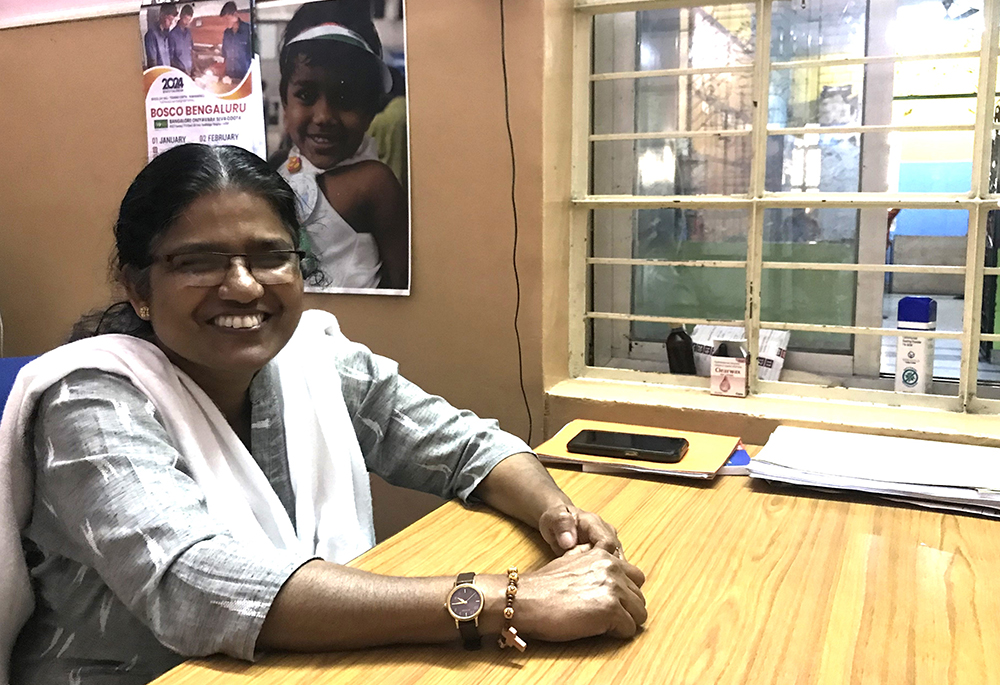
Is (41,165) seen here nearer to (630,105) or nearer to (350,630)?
(630,105)

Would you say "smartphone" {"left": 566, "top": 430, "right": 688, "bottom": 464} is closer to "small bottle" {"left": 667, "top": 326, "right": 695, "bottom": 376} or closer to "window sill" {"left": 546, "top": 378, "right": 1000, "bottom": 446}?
"window sill" {"left": 546, "top": 378, "right": 1000, "bottom": 446}

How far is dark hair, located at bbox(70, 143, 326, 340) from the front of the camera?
3.75ft

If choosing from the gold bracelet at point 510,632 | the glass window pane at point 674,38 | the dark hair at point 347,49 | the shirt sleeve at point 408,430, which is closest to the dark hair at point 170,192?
the shirt sleeve at point 408,430

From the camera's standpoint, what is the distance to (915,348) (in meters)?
1.81

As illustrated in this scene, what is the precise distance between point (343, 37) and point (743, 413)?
4.24ft

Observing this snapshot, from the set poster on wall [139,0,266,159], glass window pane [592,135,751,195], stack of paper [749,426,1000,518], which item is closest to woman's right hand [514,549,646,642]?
stack of paper [749,426,1000,518]

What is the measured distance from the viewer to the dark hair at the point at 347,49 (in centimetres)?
201

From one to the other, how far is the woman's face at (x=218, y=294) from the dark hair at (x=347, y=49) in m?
0.92

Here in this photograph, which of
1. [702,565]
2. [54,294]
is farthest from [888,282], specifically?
[54,294]

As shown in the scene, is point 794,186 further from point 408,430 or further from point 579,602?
point 579,602

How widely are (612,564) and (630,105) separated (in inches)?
52.8

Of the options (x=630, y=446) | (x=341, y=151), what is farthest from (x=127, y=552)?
(x=341, y=151)

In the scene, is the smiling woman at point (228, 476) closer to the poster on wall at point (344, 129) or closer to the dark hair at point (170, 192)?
the dark hair at point (170, 192)

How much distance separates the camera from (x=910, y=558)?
1.16 meters
